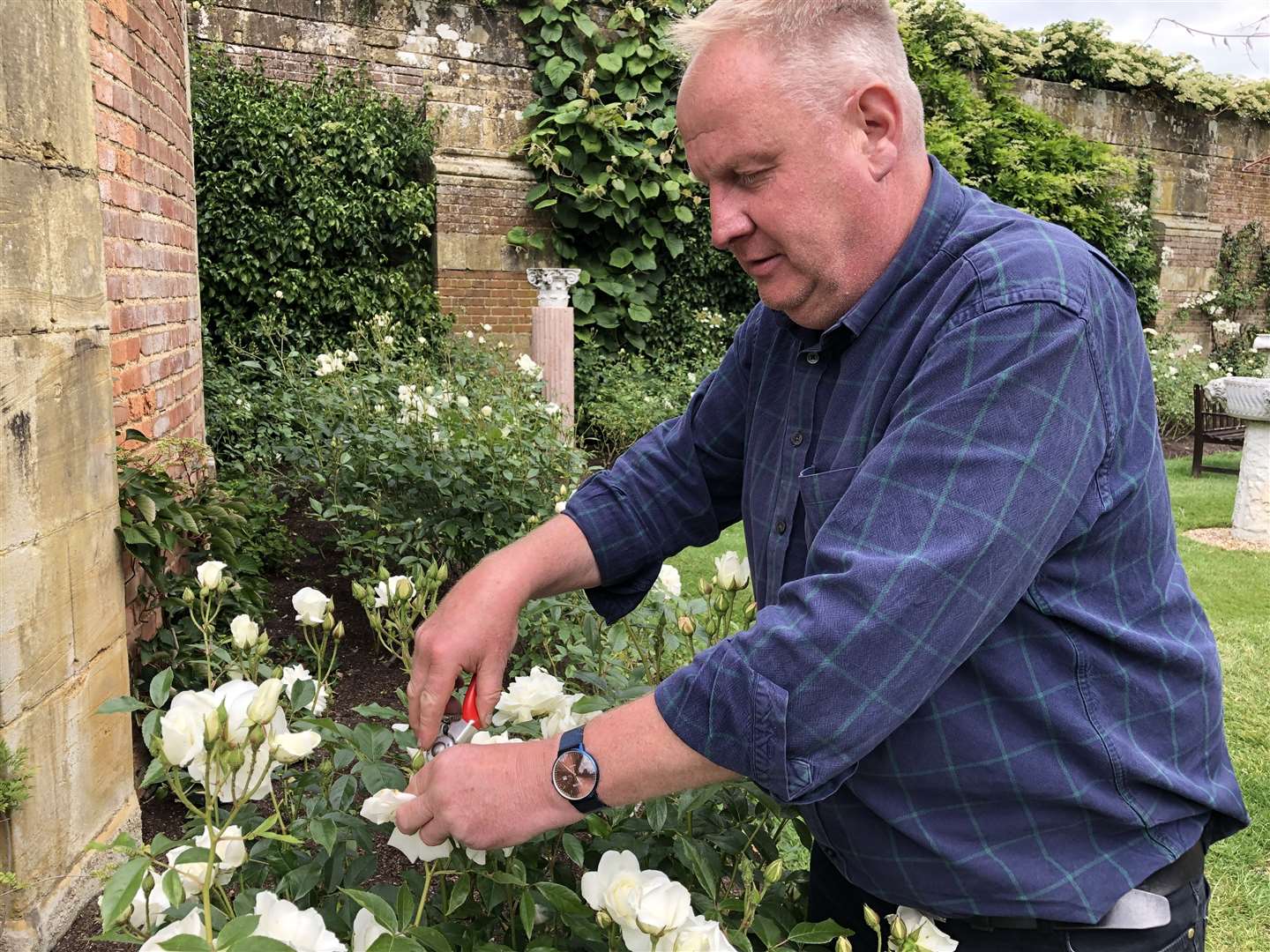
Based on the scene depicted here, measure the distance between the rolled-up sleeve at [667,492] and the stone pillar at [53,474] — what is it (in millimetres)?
1281

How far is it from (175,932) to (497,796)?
347mm

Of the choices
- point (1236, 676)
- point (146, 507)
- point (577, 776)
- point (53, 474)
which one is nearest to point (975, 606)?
point (577, 776)

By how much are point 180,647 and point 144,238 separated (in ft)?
5.09

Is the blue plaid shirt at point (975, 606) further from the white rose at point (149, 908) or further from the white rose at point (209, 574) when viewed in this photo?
the white rose at point (209, 574)

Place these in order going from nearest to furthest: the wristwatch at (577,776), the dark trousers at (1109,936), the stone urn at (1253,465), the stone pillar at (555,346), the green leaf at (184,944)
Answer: the green leaf at (184,944)
the wristwatch at (577,776)
the dark trousers at (1109,936)
the stone urn at (1253,465)
the stone pillar at (555,346)

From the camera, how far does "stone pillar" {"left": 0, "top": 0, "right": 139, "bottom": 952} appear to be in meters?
2.15

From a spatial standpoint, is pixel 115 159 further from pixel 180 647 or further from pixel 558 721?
pixel 558 721

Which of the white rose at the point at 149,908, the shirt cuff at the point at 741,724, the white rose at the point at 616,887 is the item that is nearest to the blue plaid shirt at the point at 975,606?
the shirt cuff at the point at 741,724

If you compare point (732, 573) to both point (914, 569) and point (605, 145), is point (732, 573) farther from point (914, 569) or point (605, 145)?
point (605, 145)

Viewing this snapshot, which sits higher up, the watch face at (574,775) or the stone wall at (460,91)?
the stone wall at (460,91)

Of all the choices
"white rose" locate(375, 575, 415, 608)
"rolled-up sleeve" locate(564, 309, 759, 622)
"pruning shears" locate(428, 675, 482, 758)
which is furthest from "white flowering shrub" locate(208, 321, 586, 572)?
"pruning shears" locate(428, 675, 482, 758)

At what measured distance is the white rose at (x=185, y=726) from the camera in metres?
1.12

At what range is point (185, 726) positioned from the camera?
1.13 metres

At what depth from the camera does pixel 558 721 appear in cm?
141
